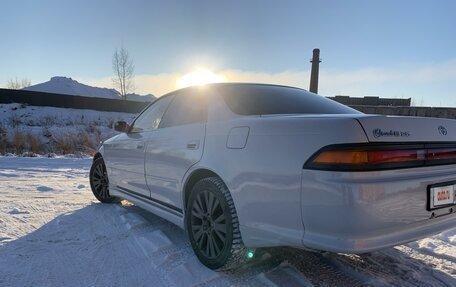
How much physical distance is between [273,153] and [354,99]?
72.1 feet


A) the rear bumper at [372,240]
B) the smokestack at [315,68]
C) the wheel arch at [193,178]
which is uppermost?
the smokestack at [315,68]

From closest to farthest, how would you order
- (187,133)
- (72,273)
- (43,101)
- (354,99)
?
(72,273) → (187,133) → (354,99) → (43,101)

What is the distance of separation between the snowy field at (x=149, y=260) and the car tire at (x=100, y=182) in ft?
2.00

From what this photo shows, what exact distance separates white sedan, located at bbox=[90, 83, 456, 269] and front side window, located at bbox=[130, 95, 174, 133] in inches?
23.7

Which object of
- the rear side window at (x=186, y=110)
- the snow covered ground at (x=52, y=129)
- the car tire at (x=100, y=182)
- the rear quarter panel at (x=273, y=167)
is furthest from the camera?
the snow covered ground at (x=52, y=129)

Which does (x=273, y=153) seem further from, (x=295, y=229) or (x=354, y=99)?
(x=354, y=99)

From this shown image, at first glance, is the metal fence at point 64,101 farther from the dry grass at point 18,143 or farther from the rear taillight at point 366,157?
the rear taillight at point 366,157

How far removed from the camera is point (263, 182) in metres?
2.41

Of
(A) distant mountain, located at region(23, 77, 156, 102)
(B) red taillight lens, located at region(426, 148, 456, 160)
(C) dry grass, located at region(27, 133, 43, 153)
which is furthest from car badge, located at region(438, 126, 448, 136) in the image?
(A) distant mountain, located at region(23, 77, 156, 102)

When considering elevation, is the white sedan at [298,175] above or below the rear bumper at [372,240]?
above

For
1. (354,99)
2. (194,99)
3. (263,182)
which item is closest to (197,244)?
(263,182)

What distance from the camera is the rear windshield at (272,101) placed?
2973 millimetres

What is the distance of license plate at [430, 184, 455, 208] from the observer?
2.28m

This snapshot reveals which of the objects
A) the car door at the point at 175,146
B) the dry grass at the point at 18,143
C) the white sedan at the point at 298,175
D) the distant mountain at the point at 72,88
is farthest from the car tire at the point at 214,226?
the distant mountain at the point at 72,88
